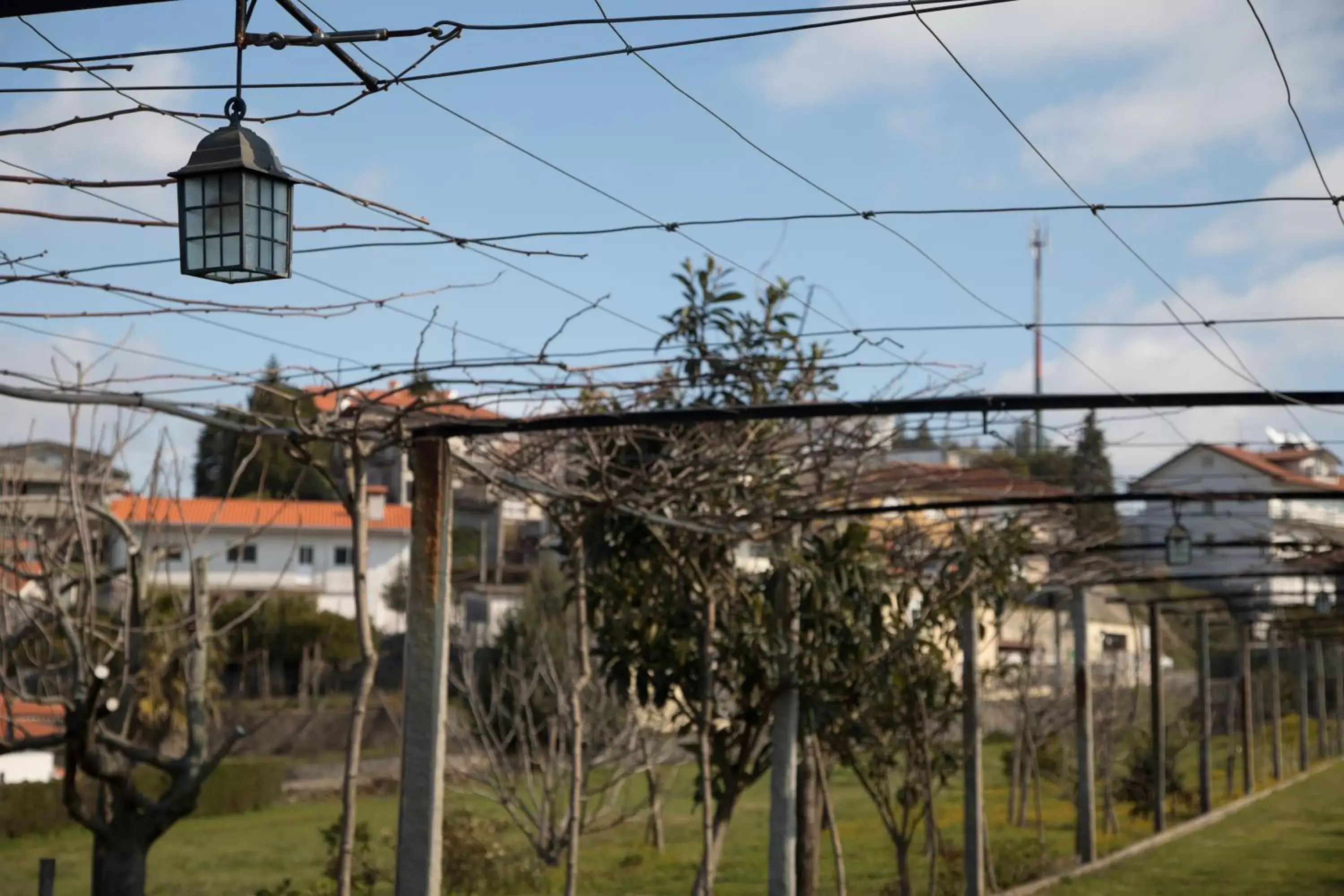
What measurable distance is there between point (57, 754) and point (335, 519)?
60.1 ft

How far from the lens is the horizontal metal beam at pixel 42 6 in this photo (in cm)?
347

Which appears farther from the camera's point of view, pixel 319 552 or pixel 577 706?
pixel 319 552

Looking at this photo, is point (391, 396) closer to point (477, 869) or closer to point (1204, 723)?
point (477, 869)

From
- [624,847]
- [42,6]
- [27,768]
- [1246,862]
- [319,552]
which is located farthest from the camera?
[319,552]

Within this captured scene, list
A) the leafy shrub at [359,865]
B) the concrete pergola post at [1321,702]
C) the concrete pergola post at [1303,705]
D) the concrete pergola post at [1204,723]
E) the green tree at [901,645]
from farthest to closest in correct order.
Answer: the concrete pergola post at [1321,702], the concrete pergola post at [1303,705], the concrete pergola post at [1204,723], the leafy shrub at [359,865], the green tree at [901,645]

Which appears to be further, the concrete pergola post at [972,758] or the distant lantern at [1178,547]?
the distant lantern at [1178,547]

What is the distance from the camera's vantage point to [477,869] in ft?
53.2

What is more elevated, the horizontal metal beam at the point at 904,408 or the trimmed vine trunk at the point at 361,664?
the horizontal metal beam at the point at 904,408

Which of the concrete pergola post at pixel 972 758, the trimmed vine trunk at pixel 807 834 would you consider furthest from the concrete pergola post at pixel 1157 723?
the trimmed vine trunk at pixel 807 834

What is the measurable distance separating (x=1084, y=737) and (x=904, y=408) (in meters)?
11.8

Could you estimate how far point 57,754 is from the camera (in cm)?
3256

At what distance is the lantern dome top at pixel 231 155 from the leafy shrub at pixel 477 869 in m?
12.8

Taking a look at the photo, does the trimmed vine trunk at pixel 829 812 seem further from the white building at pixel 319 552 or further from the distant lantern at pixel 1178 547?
the white building at pixel 319 552

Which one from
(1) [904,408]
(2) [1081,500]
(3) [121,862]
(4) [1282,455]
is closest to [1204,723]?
(2) [1081,500]
